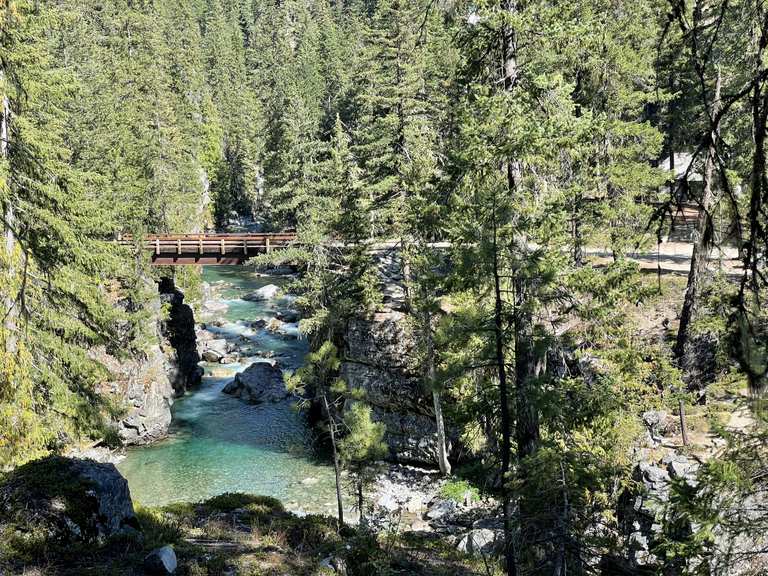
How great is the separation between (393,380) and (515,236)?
17332 mm

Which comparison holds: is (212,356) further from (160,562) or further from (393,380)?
(160,562)

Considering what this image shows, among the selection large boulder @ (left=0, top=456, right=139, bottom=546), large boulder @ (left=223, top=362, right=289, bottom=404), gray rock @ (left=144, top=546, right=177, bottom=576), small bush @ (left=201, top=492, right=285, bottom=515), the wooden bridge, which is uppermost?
the wooden bridge

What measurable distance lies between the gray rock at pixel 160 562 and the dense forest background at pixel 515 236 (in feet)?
14.3

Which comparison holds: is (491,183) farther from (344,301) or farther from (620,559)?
(344,301)

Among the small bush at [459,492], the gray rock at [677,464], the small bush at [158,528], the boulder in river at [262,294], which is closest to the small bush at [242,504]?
the small bush at [158,528]

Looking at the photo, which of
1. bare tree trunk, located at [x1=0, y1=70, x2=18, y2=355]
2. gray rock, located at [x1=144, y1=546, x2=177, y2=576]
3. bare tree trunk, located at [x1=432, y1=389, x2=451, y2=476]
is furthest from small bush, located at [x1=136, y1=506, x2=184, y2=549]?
bare tree trunk, located at [x1=432, y1=389, x2=451, y2=476]

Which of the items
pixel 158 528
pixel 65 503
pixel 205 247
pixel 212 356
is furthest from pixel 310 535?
pixel 212 356

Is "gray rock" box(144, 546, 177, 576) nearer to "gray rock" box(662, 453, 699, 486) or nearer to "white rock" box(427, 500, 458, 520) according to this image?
"gray rock" box(662, 453, 699, 486)

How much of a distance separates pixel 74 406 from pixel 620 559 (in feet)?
47.1

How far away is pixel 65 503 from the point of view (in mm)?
8031

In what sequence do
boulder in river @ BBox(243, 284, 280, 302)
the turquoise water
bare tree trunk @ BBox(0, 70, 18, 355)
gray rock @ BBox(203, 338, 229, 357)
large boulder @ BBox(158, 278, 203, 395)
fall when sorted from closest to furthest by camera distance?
bare tree trunk @ BBox(0, 70, 18, 355), the turquoise water, large boulder @ BBox(158, 278, 203, 395), gray rock @ BBox(203, 338, 229, 357), boulder in river @ BBox(243, 284, 280, 302)

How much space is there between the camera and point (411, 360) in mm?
26531

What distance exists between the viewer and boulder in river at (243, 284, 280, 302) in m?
50.3

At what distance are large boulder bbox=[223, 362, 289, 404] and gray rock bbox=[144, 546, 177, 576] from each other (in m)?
25.2
